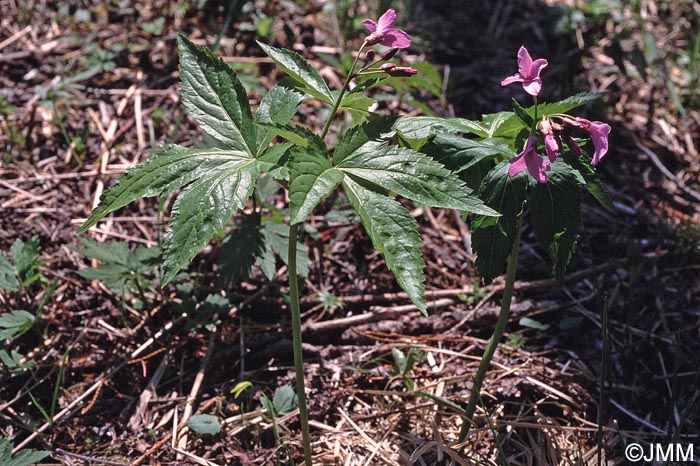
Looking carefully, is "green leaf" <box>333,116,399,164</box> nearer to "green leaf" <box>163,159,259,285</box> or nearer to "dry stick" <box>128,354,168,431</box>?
"green leaf" <box>163,159,259,285</box>

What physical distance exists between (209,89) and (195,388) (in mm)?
1118

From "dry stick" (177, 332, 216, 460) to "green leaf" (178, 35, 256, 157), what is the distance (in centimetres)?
100

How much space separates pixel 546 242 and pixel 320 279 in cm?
131

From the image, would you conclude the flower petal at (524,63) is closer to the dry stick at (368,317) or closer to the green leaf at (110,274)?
the dry stick at (368,317)

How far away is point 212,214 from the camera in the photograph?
144 cm

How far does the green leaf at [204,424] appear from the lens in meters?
2.10

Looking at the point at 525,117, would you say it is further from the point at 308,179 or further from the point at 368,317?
the point at 368,317

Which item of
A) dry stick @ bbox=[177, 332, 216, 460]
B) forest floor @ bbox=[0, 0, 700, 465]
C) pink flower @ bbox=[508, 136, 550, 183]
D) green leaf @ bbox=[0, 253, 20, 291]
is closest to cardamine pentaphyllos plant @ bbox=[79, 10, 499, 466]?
pink flower @ bbox=[508, 136, 550, 183]

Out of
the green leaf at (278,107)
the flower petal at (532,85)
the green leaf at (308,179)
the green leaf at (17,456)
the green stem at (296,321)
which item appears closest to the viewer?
the green leaf at (308,179)

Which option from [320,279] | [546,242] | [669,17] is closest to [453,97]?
[320,279]

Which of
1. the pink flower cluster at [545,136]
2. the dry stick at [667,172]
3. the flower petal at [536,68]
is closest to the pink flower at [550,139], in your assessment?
the pink flower cluster at [545,136]

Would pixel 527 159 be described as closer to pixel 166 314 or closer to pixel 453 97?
pixel 166 314

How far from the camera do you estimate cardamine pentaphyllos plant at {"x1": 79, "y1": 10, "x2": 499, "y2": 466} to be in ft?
4.58

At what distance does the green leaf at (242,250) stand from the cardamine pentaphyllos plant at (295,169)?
680 millimetres
